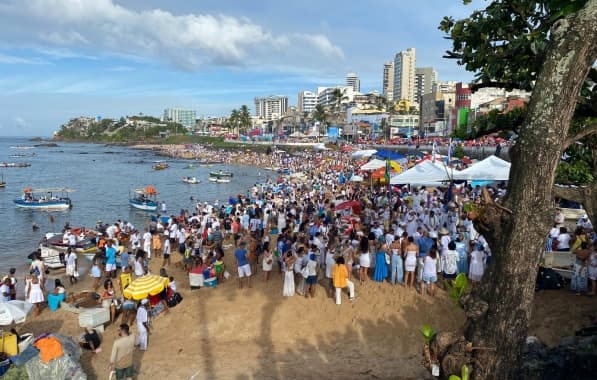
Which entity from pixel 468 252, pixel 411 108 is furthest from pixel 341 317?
pixel 411 108

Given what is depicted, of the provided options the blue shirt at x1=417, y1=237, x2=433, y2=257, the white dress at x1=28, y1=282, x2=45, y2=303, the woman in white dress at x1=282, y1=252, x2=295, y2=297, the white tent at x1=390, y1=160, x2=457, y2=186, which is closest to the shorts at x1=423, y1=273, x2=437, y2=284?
the blue shirt at x1=417, y1=237, x2=433, y2=257

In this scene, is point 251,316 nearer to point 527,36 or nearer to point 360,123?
point 527,36

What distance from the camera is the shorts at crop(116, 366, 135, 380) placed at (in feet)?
26.0

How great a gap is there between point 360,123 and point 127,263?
8763 cm

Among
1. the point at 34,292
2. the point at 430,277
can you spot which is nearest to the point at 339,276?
the point at 430,277

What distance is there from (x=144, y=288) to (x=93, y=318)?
140cm

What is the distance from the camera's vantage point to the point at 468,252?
10.7m

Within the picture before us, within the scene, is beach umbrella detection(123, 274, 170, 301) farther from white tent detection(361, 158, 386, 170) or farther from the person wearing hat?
white tent detection(361, 158, 386, 170)

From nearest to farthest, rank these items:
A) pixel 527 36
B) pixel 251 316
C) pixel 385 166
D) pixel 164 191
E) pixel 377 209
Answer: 1. pixel 527 36
2. pixel 251 316
3. pixel 377 209
4. pixel 385 166
5. pixel 164 191

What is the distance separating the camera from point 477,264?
9789 mm

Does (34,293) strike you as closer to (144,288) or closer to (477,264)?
(144,288)

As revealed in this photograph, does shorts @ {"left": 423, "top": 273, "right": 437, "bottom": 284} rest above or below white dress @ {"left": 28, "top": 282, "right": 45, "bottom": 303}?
above

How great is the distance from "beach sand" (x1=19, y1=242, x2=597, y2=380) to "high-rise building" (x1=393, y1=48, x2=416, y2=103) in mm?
170261

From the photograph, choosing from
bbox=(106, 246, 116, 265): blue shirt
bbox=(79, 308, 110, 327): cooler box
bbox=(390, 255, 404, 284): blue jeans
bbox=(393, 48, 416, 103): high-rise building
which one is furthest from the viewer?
bbox=(393, 48, 416, 103): high-rise building
